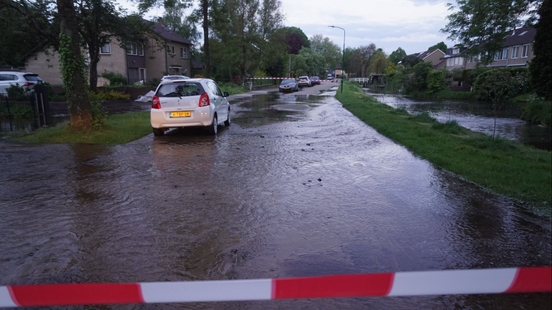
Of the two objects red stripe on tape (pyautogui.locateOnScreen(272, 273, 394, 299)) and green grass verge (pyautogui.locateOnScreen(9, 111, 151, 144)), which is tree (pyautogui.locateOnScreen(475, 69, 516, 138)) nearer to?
green grass verge (pyautogui.locateOnScreen(9, 111, 151, 144))

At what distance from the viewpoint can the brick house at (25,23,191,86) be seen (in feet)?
119

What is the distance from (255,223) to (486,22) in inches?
390

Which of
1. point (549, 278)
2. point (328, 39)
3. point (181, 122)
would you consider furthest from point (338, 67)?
point (549, 278)

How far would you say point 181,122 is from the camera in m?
10.7

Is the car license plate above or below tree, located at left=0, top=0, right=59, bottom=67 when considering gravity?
below

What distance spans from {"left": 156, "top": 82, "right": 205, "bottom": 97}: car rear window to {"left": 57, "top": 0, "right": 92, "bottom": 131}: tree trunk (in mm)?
2091

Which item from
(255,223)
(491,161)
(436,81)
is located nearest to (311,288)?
(255,223)

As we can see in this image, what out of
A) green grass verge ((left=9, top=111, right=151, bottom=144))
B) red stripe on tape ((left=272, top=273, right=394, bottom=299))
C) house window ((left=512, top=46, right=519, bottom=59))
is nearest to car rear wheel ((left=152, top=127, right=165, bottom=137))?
green grass verge ((left=9, top=111, right=151, bottom=144))

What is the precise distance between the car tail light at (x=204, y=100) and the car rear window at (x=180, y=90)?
0.48 feet

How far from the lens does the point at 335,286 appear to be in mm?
2033

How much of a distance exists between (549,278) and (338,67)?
123518 millimetres

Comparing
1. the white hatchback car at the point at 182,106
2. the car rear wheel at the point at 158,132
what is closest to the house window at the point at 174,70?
the car rear wheel at the point at 158,132

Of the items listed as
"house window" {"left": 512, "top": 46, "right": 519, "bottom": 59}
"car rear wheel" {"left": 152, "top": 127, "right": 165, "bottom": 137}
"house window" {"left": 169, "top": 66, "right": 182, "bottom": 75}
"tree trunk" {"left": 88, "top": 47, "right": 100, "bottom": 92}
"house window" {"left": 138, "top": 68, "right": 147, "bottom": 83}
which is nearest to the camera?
"car rear wheel" {"left": 152, "top": 127, "right": 165, "bottom": 137}

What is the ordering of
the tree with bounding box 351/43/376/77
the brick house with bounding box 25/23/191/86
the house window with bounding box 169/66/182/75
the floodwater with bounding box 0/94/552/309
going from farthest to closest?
the tree with bounding box 351/43/376/77 → the house window with bounding box 169/66/182/75 → the brick house with bounding box 25/23/191/86 → the floodwater with bounding box 0/94/552/309
